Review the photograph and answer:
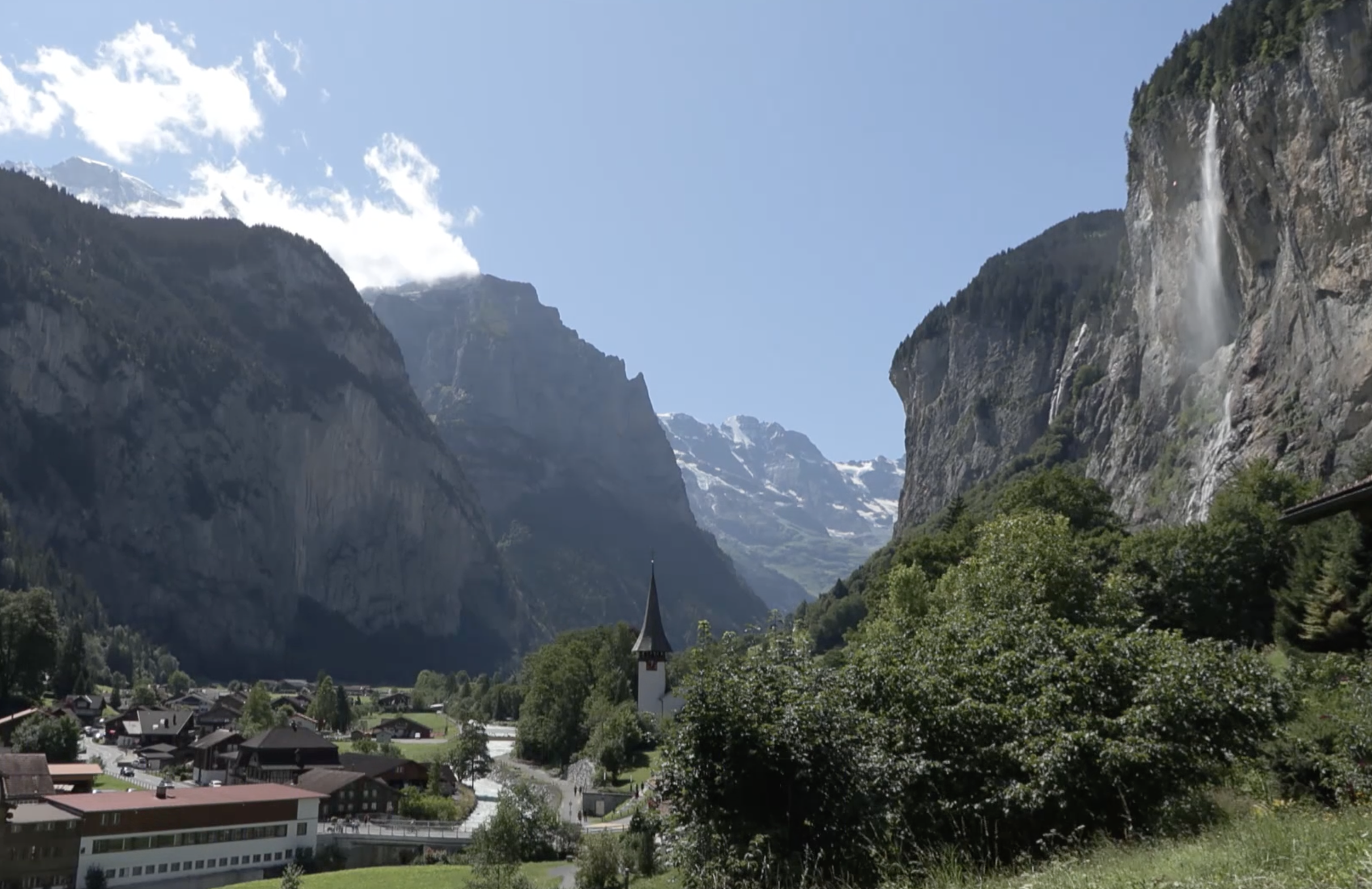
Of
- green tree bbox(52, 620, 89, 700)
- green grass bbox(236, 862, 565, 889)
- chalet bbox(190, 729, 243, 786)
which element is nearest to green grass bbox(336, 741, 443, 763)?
chalet bbox(190, 729, 243, 786)

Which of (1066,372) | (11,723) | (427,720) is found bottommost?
(427,720)

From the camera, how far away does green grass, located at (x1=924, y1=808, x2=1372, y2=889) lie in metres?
6.98

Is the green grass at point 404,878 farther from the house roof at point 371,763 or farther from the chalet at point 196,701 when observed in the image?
the chalet at point 196,701

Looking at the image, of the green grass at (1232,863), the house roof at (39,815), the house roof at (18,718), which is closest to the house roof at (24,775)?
the house roof at (39,815)

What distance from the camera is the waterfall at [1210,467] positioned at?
7712 cm

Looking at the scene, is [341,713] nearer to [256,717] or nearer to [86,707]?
[256,717]

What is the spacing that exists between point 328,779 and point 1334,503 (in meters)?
70.2

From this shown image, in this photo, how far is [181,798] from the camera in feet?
194

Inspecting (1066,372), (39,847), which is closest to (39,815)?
(39,847)

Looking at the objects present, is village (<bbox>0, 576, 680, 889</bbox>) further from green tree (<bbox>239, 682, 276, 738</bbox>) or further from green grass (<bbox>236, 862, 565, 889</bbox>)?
green grass (<bbox>236, 862, 565, 889</bbox>)

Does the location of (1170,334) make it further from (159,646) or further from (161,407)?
(161,407)

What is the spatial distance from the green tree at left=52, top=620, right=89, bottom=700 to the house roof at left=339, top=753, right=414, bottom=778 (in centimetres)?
4842

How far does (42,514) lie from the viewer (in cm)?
17762

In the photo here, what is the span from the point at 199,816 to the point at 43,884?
7.79 m
